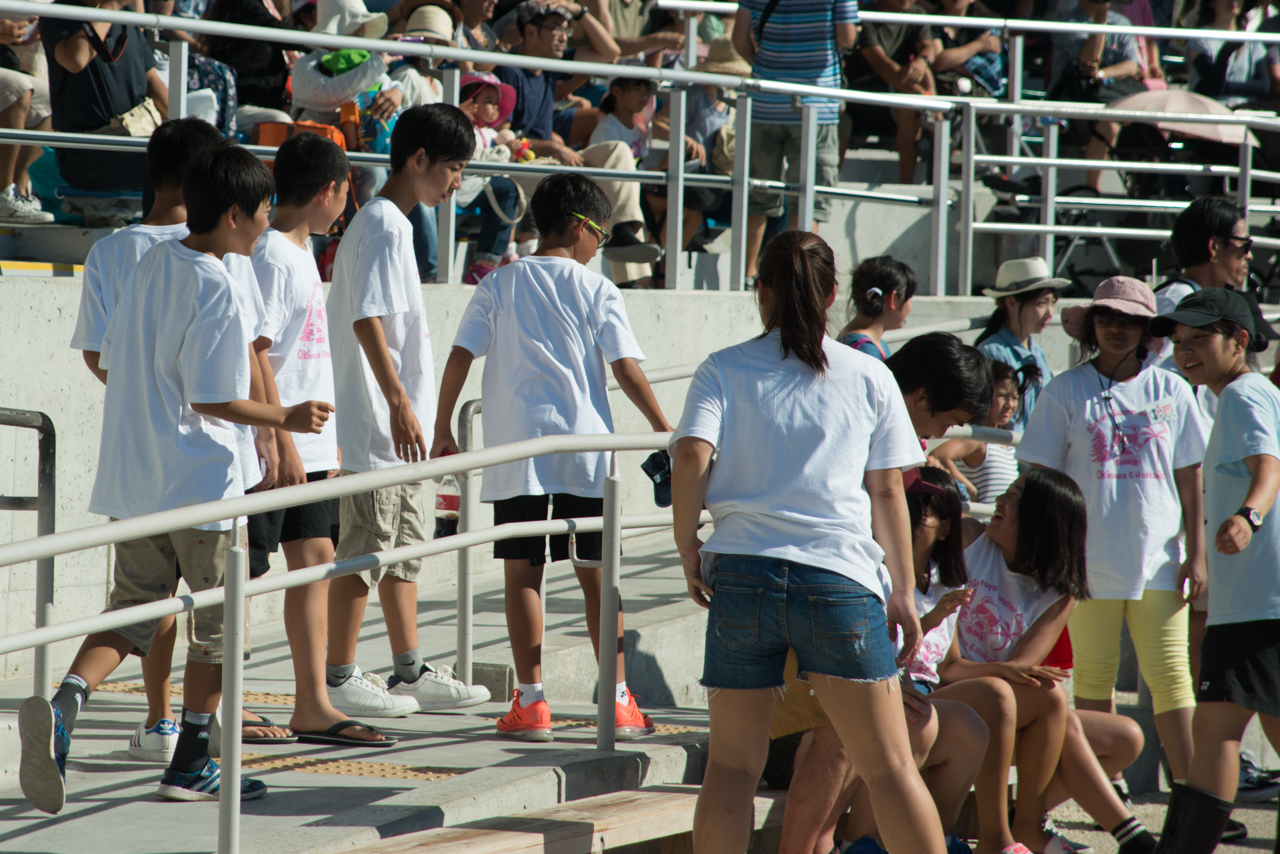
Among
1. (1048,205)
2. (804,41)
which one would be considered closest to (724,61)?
(804,41)

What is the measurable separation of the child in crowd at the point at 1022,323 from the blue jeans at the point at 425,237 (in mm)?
2658

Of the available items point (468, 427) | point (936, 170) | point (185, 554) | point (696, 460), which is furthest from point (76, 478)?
point (936, 170)

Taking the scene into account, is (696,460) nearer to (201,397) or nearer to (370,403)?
(201,397)

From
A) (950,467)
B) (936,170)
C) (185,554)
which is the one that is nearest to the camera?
(185,554)

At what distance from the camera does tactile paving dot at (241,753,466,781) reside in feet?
12.7

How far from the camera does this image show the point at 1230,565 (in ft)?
14.6

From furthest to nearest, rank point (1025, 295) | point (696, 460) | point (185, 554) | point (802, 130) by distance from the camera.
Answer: point (802, 130)
point (1025, 295)
point (185, 554)
point (696, 460)

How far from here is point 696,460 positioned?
331 centimetres

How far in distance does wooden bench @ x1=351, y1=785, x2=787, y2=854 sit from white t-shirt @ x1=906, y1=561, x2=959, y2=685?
0.59 metres

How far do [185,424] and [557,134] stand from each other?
6878 millimetres

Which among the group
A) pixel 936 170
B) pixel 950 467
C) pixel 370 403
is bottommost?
pixel 950 467

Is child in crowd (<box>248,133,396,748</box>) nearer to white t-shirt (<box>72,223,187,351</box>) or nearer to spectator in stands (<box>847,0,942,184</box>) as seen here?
white t-shirt (<box>72,223,187,351</box>)

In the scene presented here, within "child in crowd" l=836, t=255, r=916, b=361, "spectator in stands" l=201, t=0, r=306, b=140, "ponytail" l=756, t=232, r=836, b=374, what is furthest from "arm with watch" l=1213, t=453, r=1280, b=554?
"spectator in stands" l=201, t=0, r=306, b=140

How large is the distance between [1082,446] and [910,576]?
2.06 meters
